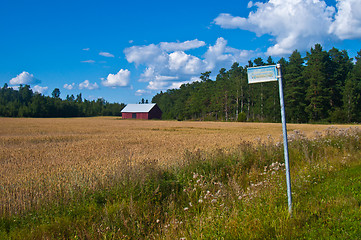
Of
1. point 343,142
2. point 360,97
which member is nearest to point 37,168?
point 343,142

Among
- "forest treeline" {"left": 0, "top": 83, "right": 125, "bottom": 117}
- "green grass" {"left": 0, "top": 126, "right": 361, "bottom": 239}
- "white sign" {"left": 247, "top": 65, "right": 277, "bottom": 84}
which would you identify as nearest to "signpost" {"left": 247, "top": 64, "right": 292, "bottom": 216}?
"white sign" {"left": 247, "top": 65, "right": 277, "bottom": 84}

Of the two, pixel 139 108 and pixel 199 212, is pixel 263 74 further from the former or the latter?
pixel 139 108

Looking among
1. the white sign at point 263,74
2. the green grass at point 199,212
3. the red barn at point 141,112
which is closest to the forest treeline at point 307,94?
the red barn at point 141,112

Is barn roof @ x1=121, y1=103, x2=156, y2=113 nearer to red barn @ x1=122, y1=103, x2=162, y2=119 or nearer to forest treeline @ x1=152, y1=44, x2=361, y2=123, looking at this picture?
red barn @ x1=122, y1=103, x2=162, y2=119

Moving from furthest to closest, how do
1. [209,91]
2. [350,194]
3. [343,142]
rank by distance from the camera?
[209,91] < [343,142] < [350,194]

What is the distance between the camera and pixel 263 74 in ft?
16.8

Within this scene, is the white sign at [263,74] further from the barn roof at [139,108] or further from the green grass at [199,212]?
the barn roof at [139,108]

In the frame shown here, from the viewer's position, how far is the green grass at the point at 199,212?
4633 mm

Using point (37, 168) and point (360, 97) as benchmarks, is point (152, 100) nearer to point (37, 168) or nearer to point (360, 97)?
point (360, 97)

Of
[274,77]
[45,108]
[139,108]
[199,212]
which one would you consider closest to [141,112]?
[139,108]

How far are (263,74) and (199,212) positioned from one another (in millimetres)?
3704

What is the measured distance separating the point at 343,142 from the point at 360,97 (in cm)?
5730

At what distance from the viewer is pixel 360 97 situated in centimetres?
6012

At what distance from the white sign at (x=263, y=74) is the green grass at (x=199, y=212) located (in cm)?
255
